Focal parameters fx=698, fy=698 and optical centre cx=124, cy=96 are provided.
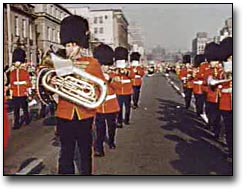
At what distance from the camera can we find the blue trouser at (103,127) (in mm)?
3244

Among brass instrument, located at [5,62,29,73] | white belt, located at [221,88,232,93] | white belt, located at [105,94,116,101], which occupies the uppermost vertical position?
brass instrument, located at [5,62,29,73]

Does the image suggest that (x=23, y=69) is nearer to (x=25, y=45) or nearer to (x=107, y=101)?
(x=25, y=45)

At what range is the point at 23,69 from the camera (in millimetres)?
3207

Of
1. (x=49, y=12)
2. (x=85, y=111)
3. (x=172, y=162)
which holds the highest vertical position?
(x=49, y=12)

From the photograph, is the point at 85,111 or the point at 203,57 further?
the point at 203,57

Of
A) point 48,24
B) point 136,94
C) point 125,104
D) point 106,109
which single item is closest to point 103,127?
point 106,109

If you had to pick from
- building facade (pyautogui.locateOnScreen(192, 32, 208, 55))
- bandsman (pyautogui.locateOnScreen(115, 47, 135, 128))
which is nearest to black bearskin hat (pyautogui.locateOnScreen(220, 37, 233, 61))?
building facade (pyautogui.locateOnScreen(192, 32, 208, 55))

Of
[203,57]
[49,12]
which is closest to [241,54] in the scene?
[203,57]

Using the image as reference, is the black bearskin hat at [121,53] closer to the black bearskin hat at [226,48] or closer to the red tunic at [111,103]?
the red tunic at [111,103]

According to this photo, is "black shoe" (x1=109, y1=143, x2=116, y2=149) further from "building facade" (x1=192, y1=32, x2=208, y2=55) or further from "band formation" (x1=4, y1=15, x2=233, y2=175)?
"building facade" (x1=192, y1=32, x2=208, y2=55)

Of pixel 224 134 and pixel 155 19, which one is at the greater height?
pixel 155 19

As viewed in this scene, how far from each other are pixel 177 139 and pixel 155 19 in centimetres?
57

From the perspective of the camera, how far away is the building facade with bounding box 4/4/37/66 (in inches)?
123

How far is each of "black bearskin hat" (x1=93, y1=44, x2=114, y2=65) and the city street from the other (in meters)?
0.31
